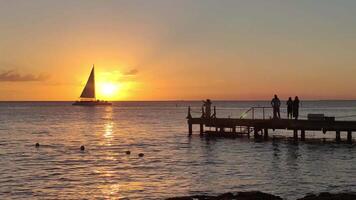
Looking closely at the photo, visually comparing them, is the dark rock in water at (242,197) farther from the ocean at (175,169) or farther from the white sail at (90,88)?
the white sail at (90,88)

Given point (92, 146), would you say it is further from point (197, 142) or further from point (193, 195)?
point (193, 195)

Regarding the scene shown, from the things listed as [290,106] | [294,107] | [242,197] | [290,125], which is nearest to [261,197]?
[242,197]

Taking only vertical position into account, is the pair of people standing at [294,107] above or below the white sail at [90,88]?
below

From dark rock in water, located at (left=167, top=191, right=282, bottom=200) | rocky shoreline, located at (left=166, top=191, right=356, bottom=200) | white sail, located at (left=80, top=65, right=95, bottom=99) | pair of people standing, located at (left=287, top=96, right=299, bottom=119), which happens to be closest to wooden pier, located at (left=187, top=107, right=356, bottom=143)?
pair of people standing, located at (left=287, top=96, right=299, bottom=119)

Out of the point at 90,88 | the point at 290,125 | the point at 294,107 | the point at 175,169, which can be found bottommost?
the point at 175,169

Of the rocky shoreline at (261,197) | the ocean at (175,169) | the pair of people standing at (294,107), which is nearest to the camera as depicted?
the rocky shoreline at (261,197)

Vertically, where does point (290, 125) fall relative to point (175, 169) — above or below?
above

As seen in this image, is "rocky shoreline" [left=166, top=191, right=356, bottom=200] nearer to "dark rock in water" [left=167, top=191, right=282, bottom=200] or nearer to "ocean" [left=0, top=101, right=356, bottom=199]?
"dark rock in water" [left=167, top=191, right=282, bottom=200]

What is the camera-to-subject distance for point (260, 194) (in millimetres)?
21312

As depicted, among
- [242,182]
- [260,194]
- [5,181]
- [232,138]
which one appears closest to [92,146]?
[232,138]

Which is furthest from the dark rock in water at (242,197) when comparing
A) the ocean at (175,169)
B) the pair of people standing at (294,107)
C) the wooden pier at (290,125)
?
the pair of people standing at (294,107)

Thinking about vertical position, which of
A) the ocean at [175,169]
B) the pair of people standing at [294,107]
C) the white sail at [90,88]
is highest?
the white sail at [90,88]

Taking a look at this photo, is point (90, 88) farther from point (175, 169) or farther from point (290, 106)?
point (175, 169)

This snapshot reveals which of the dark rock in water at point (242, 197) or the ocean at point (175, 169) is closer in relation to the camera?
the dark rock in water at point (242, 197)
